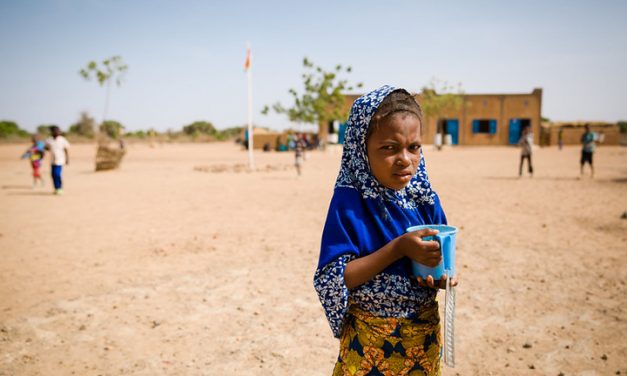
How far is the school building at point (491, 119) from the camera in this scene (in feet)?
122

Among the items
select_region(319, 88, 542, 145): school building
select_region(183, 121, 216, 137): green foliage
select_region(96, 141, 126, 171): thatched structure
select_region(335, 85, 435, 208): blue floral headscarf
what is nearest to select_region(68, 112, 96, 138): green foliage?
select_region(183, 121, 216, 137): green foliage

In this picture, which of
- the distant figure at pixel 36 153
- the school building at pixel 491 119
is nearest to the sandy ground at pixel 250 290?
the distant figure at pixel 36 153

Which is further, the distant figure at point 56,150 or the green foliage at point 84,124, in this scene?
the green foliage at point 84,124

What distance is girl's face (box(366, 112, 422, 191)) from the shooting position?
4.30 ft

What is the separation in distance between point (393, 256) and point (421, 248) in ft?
0.33

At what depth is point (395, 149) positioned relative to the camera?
4.35 ft

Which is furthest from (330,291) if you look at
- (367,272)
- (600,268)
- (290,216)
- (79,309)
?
(290,216)

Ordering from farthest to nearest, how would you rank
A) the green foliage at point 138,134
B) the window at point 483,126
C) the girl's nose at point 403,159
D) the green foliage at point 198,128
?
1. the green foliage at point 198,128
2. the green foliage at point 138,134
3. the window at point 483,126
4. the girl's nose at point 403,159

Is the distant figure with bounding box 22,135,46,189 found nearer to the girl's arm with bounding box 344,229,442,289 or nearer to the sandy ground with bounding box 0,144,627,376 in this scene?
the sandy ground with bounding box 0,144,627,376

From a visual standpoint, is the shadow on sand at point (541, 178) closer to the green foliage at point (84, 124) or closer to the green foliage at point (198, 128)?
the green foliage at point (84, 124)

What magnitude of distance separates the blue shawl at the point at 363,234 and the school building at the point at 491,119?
3535 centimetres

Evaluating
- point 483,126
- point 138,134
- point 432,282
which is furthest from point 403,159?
point 138,134

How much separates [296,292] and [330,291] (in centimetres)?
276

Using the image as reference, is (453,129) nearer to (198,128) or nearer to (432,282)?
(432,282)
